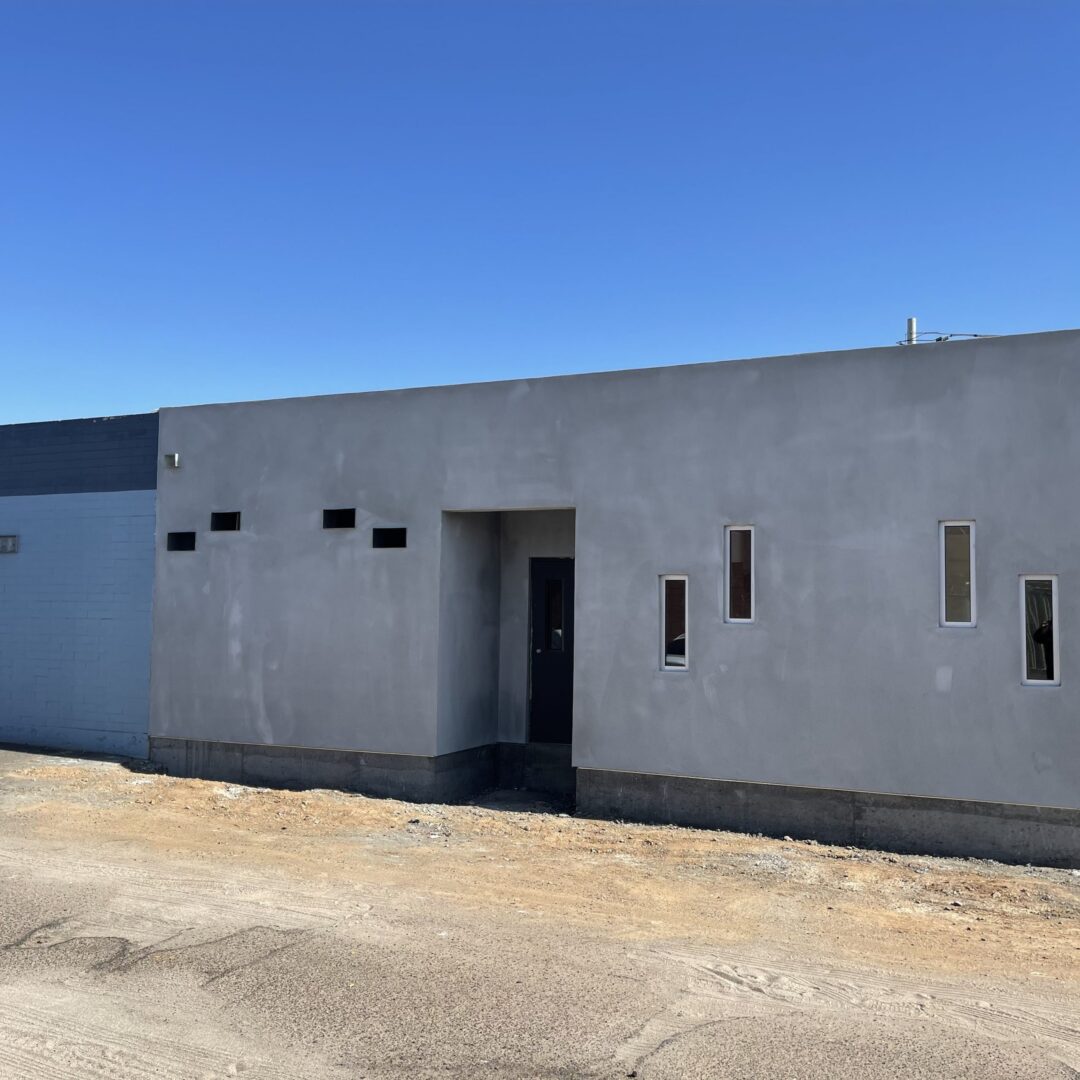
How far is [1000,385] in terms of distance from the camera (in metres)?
9.59

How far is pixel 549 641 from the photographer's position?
13.1m

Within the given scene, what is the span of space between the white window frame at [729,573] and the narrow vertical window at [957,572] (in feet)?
6.02

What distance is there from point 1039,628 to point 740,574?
2891 millimetres

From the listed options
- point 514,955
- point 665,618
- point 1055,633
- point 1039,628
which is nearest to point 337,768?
point 665,618

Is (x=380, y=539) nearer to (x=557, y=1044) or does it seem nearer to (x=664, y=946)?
(x=664, y=946)

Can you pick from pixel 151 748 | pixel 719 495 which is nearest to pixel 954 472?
pixel 719 495

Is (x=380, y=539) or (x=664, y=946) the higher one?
(x=380, y=539)

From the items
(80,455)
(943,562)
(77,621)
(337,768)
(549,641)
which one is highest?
(80,455)

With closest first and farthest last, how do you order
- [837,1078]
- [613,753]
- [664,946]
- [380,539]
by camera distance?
[837,1078] → [664,946] → [613,753] → [380,539]

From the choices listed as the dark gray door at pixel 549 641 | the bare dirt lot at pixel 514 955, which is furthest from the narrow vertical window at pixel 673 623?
the dark gray door at pixel 549 641

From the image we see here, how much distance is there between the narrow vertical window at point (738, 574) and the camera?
417 inches

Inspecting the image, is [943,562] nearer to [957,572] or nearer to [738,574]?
[957,572]

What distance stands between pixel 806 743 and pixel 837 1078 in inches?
222

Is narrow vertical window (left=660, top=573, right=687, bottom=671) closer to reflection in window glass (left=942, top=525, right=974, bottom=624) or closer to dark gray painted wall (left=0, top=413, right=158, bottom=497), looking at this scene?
reflection in window glass (left=942, top=525, right=974, bottom=624)
